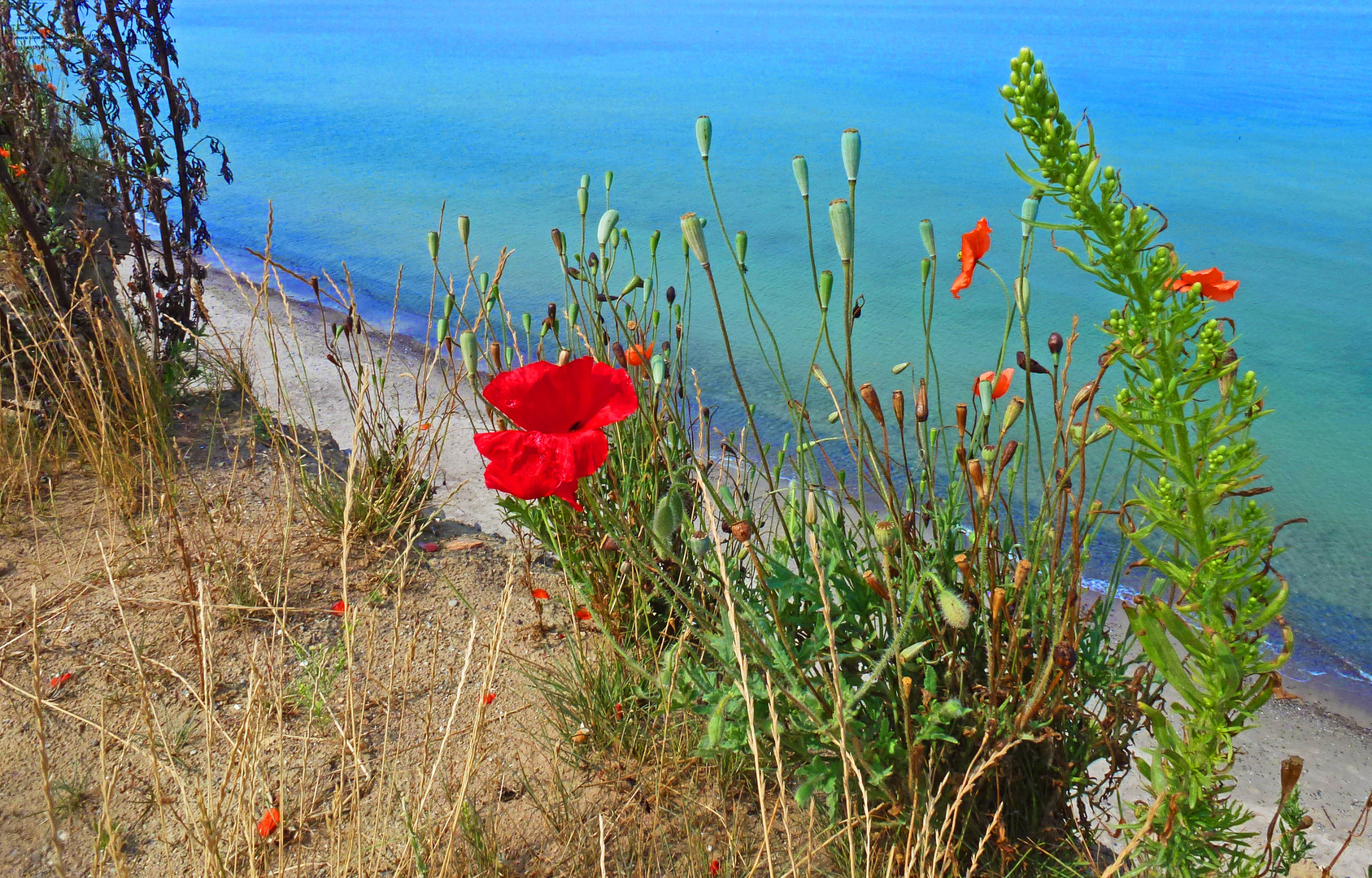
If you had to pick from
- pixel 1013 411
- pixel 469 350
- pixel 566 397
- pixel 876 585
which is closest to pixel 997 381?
pixel 1013 411

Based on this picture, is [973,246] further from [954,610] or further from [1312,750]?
[1312,750]

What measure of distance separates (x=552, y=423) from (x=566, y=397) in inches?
1.5

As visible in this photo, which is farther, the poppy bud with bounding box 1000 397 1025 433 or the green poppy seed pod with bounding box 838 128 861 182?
the poppy bud with bounding box 1000 397 1025 433

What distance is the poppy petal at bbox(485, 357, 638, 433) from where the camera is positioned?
1188mm

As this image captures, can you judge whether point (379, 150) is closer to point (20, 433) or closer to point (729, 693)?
point (20, 433)

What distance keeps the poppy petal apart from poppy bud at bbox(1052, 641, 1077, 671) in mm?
597

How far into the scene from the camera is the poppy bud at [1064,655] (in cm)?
115

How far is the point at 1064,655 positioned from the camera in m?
1.15

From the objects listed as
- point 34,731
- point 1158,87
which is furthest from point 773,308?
point 1158,87

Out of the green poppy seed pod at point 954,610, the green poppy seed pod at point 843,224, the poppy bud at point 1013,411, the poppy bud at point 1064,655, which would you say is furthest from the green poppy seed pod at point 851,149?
the poppy bud at point 1064,655

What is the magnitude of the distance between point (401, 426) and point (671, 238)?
400 centimetres

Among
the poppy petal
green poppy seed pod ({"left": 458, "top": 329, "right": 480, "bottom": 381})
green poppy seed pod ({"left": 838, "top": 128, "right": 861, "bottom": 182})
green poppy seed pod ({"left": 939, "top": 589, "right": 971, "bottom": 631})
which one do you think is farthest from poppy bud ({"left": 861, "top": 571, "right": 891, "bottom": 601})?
green poppy seed pod ({"left": 458, "top": 329, "right": 480, "bottom": 381})

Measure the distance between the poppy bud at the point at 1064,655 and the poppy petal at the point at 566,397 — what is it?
597 millimetres

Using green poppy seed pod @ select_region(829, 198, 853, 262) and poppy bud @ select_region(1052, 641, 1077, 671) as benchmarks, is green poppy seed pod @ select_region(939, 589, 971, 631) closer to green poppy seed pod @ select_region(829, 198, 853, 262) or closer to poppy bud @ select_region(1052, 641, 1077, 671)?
poppy bud @ select_region(1052, 641, 1077, 671)
